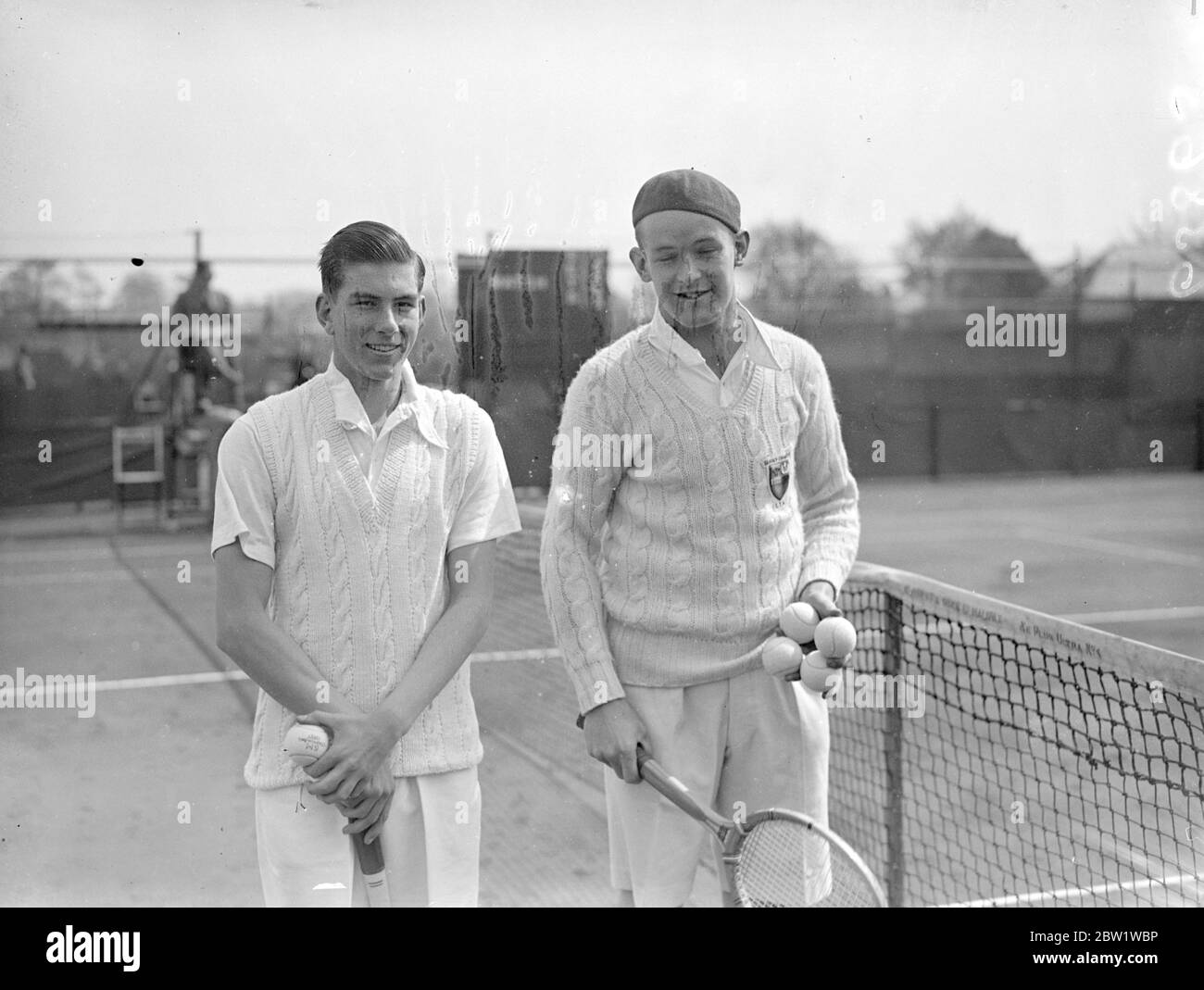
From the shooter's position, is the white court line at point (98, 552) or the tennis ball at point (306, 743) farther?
the white court line at point (98, 552)

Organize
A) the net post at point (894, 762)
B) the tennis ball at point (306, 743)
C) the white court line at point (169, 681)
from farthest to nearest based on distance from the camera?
the white court line at point (169, 681), the net post at point (894, 762), the tennis ball at point (306, 743)

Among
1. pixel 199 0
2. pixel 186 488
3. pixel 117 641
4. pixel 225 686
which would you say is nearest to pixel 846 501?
pixel 199 0

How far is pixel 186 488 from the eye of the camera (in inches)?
328

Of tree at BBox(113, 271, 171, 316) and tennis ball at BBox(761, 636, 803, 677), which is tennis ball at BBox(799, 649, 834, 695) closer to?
tennis ball at BBox(761, 636, 803, 677)

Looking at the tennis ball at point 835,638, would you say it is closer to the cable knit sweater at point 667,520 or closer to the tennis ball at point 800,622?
the tennis ball at point 800,622

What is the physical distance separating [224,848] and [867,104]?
281 cm

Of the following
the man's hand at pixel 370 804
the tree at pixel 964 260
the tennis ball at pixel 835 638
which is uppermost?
the tree at pixel 964 260

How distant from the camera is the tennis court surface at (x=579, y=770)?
299 centimetres

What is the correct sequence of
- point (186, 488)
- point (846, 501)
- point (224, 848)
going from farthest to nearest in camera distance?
point (186, 488) < point (224, 848) < point (846, 501)

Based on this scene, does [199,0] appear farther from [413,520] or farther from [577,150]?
[413,520]

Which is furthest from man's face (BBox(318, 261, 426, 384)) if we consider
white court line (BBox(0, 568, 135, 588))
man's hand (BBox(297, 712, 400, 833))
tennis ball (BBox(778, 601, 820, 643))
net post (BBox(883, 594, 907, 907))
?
white court line (BBox(0, 568, 135, 588))
